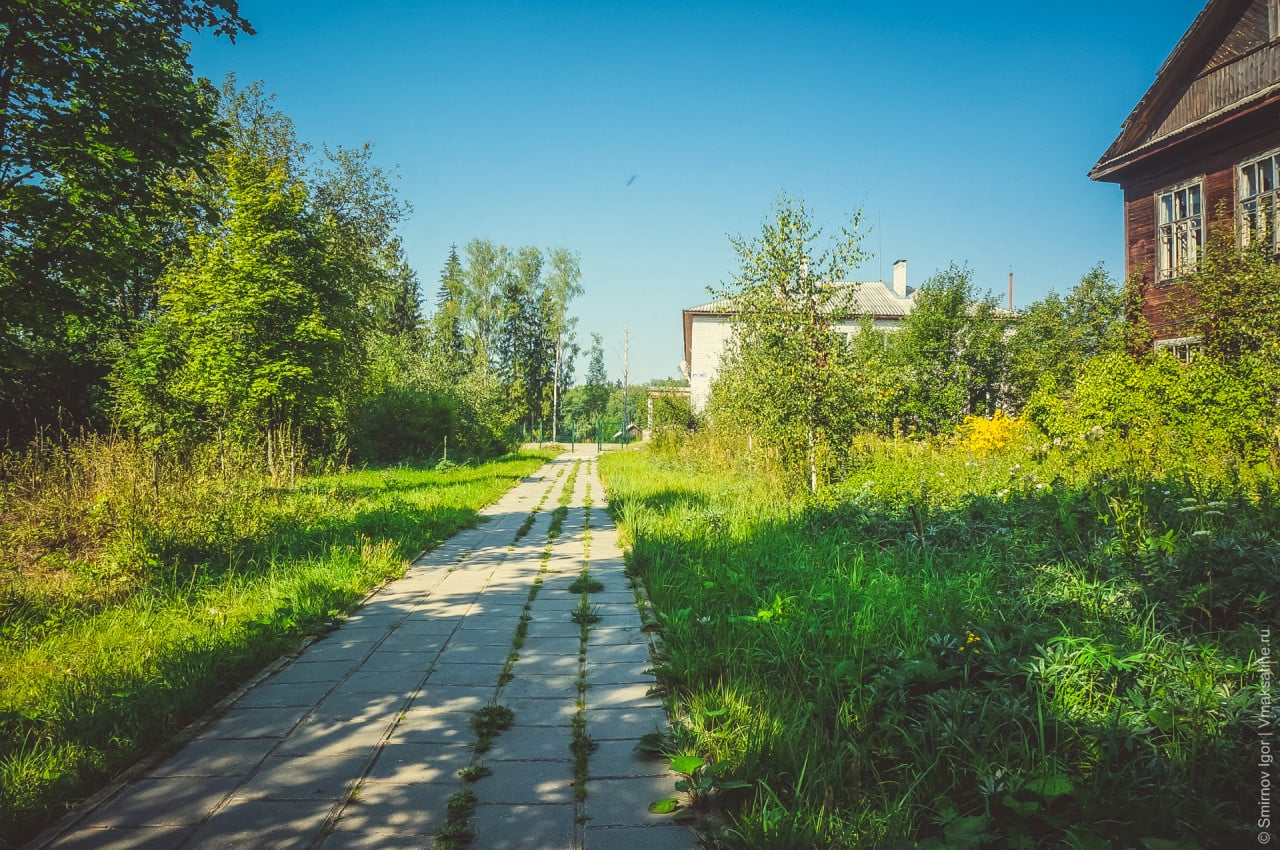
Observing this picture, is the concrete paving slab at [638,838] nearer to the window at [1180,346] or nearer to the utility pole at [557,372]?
the window at [1180,346]

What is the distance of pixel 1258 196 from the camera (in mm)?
11922

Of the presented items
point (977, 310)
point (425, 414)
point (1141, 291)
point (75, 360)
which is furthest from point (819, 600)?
point (977, 310)

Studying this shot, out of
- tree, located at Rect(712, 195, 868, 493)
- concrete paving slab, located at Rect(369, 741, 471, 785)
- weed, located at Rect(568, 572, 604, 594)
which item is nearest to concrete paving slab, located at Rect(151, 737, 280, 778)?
concrete paving slab, located at Rect(369, 741, 471, 785)

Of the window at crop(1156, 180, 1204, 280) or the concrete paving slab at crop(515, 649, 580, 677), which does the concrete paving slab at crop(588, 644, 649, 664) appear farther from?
the window at crop(1156, 180, 1204, 280)

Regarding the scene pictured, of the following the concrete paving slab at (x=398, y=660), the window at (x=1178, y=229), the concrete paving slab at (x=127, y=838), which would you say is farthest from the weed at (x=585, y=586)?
the window at (x=1178, y=229)

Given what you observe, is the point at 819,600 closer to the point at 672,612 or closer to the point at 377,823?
the point at 672,612

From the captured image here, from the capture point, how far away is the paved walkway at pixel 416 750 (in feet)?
7.13

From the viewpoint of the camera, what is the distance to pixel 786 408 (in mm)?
8672

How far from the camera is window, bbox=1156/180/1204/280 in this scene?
522 inches

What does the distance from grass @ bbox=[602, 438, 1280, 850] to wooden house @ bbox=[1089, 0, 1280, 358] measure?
397 inches

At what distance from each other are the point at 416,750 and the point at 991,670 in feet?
8.19

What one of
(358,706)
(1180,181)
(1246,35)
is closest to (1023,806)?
(358,706)

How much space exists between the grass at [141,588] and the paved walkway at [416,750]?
0.25 meters

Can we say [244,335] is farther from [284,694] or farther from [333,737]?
[333,737]
